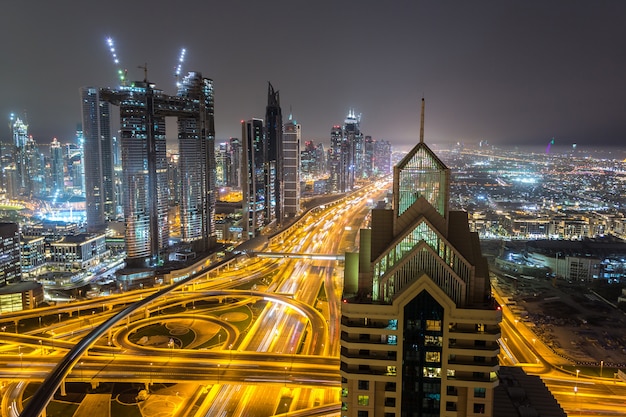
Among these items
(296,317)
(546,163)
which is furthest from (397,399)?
(546,163)

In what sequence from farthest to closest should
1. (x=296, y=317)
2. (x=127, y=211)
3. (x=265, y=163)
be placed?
(x=265, y=163) < (x=127, y=211) < (x=296, y=317)

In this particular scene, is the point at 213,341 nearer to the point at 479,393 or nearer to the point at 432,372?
the point at 432,372

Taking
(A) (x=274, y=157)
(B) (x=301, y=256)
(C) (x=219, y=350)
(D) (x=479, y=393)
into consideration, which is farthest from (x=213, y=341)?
(A) (x=274, y=157)

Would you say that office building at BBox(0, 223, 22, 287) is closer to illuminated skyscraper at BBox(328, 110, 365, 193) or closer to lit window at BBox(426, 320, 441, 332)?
lit window at BBox(426, 320, 441, 332)

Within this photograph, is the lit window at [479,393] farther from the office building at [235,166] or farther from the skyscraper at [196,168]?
the office building at [235,166]

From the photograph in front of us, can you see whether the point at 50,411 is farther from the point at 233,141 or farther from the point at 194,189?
the point at 233,141

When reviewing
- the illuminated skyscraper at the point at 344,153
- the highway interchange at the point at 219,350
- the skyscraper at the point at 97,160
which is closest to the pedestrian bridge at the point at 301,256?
the highway interchange at the point at 219,350

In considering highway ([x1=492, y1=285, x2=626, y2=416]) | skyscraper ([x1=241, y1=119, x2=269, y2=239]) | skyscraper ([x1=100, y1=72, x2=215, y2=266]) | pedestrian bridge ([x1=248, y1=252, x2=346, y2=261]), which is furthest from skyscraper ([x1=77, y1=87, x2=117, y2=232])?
highway ([x1=492, y1=285, x2=626, y2=416])
